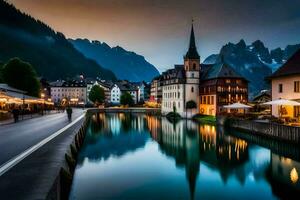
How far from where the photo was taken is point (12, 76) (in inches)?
3314

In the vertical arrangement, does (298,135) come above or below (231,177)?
above

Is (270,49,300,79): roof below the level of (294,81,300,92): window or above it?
above

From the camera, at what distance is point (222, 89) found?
84812 millimetres

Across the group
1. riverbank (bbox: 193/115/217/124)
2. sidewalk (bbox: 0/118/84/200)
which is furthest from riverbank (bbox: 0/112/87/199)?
riverbank (bbox: 193/115/217/124)

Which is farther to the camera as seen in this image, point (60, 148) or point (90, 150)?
point (90, 150)

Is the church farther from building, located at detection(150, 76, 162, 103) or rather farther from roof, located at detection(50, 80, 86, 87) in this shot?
roof, located at detection(50, 80, 86, 87)

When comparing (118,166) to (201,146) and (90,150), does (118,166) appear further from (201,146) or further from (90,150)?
(201,146)

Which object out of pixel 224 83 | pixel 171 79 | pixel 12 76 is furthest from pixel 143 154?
pixel 171 79

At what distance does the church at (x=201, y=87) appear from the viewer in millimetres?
85062

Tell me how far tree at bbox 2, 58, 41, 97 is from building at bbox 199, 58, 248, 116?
50.3 m

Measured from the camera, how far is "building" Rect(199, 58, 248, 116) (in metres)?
84.1

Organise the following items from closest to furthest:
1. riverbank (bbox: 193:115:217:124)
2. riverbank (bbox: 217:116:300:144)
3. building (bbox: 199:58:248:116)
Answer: riverbank (bbox: 217:116:300:144), riverbank (bbox: 193:115:217:124), building (bbox: 199:58:248:116)

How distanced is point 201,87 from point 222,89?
1117 cm

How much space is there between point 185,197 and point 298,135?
20.0 m
